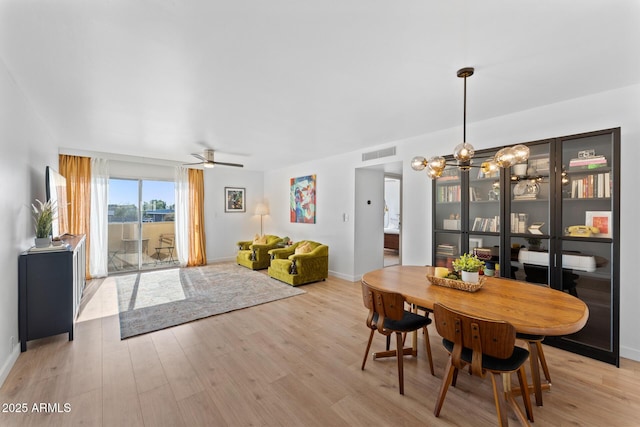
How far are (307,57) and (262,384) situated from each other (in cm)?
262

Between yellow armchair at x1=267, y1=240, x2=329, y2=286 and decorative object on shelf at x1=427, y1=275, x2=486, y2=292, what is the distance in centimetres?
300

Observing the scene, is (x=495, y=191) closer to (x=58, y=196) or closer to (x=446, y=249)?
(x=446, y=249)

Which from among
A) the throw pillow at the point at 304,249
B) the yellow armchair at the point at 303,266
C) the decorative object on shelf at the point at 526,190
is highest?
the decorative object on shelf at the point at 526,190

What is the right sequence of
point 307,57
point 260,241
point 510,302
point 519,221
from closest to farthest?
1. point 510,302
2. point 307,57
3. point 519,221
4. point 260,241

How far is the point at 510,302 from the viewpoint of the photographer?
72.9 inches

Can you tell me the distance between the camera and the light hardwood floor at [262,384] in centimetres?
180

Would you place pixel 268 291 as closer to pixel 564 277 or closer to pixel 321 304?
pixel 321 304

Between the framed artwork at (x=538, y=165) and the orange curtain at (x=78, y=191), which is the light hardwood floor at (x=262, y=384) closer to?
the framed artwork at (x=538, y=165)

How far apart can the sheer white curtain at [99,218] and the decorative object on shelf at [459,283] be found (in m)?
6.30

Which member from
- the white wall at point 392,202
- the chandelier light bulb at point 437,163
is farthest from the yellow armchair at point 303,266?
the white wall at point 392,202

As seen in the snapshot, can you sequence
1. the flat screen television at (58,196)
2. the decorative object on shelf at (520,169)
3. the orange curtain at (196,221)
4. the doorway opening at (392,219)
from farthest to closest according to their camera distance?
the doorway opening at (392,219)
the orange curtain at (196,221)
the flat screen television at (58,196)
the decorative object on shelf at (520,169)

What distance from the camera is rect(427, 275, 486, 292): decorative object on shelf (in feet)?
6.87

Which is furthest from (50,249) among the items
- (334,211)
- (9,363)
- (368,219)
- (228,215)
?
(368,219)

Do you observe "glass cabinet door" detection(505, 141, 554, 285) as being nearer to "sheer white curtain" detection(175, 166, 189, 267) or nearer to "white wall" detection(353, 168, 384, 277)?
"white wall" detection(353, 168, 384, 277)
